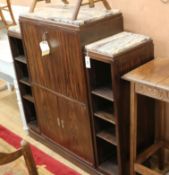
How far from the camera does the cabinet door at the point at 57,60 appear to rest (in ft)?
6.25

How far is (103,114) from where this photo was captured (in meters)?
1.97

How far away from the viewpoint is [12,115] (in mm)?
3182

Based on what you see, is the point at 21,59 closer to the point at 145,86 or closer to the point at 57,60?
the point at 57,60

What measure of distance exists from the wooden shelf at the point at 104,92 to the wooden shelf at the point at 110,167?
538mm

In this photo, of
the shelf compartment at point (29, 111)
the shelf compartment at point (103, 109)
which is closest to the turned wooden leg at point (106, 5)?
the shelf compartment at point (103, 109)

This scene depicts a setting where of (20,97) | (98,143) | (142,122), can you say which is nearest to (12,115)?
(20,97)

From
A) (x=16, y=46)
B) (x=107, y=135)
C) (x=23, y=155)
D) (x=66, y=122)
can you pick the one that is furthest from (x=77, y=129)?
(x=23, y=155)

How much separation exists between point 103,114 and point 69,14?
675 millimetres

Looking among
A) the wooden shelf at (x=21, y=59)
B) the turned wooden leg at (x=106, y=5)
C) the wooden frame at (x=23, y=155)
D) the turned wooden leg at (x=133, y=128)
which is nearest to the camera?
the wooden frame at (x=23, y=155)

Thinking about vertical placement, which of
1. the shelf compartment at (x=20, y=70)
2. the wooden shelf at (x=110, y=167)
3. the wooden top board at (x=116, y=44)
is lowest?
the wooden shelf at (x=110, y=167)

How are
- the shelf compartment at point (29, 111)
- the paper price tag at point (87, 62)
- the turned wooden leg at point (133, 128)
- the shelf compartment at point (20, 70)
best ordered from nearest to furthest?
the turned wooden leg at point (133, 128) < the paper price tag at point (87, 62) < the shelf compartment at point (20, 70) < the shelf compartment at point (29, 111)

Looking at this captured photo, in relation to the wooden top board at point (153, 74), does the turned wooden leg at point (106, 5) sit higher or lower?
higher

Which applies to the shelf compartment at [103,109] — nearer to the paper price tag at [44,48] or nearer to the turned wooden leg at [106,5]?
the paper price tag at [44,48]

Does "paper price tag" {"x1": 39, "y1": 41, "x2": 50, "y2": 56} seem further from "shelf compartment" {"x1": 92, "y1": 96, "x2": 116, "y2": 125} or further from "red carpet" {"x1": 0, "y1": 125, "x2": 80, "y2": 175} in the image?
"red carpet" {"x1": 0, "y1": 125, "x2": 80, "y2": 175}
